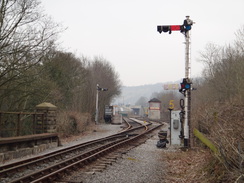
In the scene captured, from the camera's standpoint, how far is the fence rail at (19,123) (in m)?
12.0

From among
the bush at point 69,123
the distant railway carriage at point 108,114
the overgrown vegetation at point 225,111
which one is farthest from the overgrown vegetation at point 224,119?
the distant railway carriage at point 108,114

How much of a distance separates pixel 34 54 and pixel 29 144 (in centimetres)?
534

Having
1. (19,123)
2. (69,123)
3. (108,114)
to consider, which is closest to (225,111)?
(19,123)

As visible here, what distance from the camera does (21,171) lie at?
8.43 m

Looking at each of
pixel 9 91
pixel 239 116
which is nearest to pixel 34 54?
pixel 9 91

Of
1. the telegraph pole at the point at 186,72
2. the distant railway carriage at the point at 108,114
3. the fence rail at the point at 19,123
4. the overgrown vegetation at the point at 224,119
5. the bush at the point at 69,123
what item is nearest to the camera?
the overgrown vegetation at the point at 224,119

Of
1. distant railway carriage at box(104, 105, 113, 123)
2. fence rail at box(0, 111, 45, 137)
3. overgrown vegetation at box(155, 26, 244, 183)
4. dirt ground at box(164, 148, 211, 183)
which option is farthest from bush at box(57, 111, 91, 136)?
distant railway carriage at box(104, 105, 113, 123)

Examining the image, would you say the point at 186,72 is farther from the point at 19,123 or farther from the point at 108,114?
the point at 108,114

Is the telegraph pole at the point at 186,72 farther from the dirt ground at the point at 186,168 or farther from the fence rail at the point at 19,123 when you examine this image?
the fence rail at the point at 19,123

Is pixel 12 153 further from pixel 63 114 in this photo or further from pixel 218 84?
pixel 218 84

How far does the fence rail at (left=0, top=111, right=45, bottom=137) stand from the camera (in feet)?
39.2

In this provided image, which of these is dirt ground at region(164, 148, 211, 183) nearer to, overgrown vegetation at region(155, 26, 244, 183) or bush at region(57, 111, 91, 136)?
overgrown vegetation at region(155, 26, 244, 183)

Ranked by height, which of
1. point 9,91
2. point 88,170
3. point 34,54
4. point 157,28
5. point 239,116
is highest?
point 157,28

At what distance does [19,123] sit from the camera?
11984 mm
